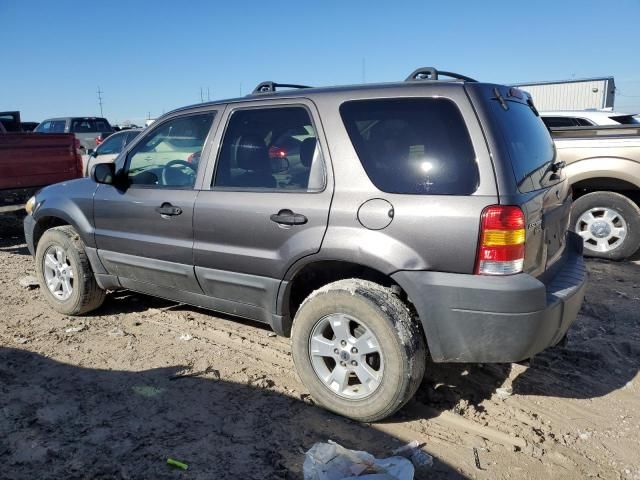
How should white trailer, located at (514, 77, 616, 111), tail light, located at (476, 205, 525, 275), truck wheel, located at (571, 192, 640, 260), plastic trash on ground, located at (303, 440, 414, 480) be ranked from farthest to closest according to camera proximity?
white trailer, located at (514, 77, 616, 111) < truck wheel, located at (571, 192, 640, 260) < tail light, located at (476, 205, 525, 275) < plastic trash on ground, located at (303, 440, 414, 480)

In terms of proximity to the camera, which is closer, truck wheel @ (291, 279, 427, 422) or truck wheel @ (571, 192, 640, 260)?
truck wheel @ (291, 279, 427, 422)

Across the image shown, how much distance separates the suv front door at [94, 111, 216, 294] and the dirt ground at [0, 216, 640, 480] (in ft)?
2.03

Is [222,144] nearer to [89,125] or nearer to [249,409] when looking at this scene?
[249,409]

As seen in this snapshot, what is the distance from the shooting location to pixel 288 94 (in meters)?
3.38

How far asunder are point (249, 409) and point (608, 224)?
17.0 ft

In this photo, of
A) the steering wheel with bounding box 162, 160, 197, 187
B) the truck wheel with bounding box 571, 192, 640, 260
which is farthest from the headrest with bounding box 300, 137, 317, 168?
the truck wheel with bounding box 571, 192, 640, 260

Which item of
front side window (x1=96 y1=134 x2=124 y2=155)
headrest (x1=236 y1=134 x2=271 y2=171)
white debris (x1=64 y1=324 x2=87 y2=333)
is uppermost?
front side window (x1=96 y1=134 x2=124 y2=155)

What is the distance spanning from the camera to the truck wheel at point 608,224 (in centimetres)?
622

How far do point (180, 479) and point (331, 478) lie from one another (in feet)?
2.44

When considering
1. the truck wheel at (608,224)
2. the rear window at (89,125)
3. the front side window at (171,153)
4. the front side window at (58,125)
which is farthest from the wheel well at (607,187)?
the front side window at (58,125)

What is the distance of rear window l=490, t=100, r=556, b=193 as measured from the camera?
274cm

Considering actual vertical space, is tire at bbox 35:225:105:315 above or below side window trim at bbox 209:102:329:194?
below

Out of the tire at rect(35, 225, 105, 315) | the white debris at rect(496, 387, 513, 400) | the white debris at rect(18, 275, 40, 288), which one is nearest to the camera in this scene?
the white debris at rect(496, 387, 513, 400)

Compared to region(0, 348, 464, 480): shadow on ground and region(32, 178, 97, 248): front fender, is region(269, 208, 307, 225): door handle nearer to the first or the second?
region(0, 348, 464, 480): shadow on ground
